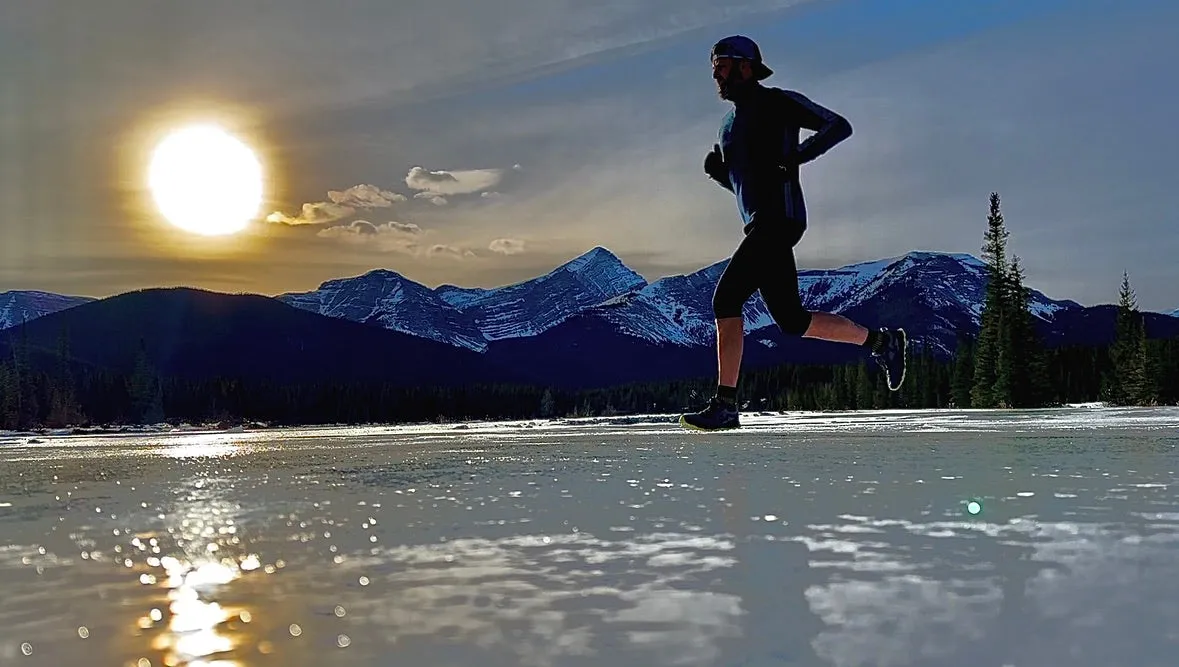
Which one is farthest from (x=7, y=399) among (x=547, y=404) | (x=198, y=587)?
(x=198, y=587)

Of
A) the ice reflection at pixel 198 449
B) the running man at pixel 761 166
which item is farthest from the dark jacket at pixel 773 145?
the ice reflection at pixel 198 449

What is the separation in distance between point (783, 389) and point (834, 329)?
463 ft

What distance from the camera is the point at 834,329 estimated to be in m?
6.86

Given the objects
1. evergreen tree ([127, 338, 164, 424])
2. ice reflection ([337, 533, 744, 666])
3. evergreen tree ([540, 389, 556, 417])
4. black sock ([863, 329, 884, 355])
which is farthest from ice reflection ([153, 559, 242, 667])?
evergreen tree ([540, 389, 556, 417])

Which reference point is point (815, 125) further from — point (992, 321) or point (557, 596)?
point (992, 321)

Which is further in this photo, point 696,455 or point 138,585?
point 696,455

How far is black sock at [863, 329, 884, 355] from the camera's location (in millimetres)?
7412

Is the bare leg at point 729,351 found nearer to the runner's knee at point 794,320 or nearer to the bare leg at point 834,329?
the runner's knee at point 794,320

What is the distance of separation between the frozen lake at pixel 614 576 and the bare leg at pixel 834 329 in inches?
65.4

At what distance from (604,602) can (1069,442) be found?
28.7 ft

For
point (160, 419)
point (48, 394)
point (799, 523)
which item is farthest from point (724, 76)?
point (160, 419)

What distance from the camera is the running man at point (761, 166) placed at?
5.98 metres

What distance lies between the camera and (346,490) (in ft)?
18.9

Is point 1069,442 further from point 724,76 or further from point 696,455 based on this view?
point 724,76
